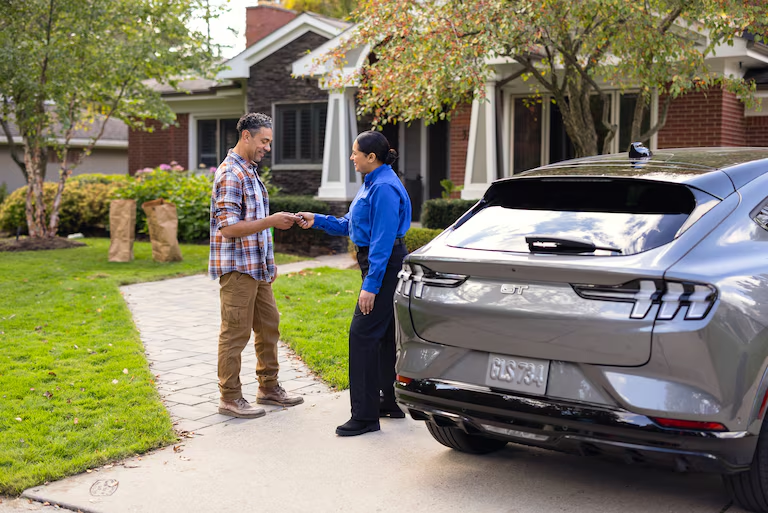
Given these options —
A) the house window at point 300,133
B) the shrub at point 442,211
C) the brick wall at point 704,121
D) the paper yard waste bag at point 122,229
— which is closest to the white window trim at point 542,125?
the brick wall at point 704,121

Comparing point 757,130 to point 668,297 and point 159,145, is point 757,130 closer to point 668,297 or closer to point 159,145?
point 668,297

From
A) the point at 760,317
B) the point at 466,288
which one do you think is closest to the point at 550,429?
the point at 466,288

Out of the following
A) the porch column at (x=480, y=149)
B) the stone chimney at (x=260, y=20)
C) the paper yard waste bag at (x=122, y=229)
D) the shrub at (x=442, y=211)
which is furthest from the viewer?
the stone chimney at (x=260, y=20)

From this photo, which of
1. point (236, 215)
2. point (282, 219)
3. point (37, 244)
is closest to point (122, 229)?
point (37, 244)

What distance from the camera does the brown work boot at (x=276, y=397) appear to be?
620 centimetres

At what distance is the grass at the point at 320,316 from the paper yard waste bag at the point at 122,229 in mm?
3343

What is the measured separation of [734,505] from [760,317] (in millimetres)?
1042

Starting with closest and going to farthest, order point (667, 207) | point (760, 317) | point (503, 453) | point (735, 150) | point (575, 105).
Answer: point (760, 317)
point (667, 207)
point (735, 150)
point (503, 453)
point (575, 105)

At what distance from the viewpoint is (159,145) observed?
2436 centimetres

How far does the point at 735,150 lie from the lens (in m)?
4.82

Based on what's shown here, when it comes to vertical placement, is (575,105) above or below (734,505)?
above

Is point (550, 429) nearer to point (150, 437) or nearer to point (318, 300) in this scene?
point (150, 437)

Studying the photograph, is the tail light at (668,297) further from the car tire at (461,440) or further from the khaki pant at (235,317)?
the khaki pant at (235,317)

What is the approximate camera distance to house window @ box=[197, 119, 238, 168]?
2305cm
